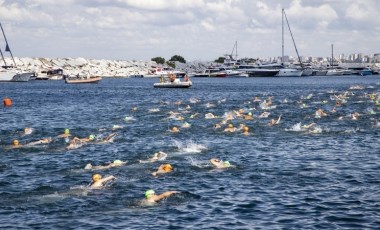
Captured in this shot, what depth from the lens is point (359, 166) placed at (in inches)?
1050

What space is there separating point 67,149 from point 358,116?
2596cm

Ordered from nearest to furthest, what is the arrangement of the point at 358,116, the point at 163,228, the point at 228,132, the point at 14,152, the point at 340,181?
the point at 163,228 → the point at 340,181 → the point at 14,152 → the point at 228,132 → the point at 358,116

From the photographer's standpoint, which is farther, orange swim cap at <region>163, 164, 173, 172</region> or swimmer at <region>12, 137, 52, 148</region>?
swimmer at <region>12, 137, 52, 148</region>

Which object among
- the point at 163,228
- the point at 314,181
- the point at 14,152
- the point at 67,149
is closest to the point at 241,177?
the point at 314,181

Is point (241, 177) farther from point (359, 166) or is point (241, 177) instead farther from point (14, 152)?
point (14, 152)

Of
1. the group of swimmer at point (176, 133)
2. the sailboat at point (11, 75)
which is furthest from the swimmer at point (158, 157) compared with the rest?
the sailboat at point (11, 75)

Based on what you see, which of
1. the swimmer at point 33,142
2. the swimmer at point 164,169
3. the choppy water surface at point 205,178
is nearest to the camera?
the choppy water surface at point 205,178

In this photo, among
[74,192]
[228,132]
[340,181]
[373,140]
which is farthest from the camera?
[228,132]

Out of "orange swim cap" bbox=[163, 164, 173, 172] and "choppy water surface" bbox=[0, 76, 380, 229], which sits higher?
"orange swim cap" bbox=[163, 164, 173, 172]

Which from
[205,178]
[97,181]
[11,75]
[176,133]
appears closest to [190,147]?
[176,133]

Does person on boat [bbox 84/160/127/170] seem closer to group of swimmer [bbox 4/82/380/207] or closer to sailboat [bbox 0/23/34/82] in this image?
group of swimmer [bbox 4/82/380/207]

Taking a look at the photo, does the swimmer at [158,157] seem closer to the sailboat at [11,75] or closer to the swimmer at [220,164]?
the swimmer at [220,164]

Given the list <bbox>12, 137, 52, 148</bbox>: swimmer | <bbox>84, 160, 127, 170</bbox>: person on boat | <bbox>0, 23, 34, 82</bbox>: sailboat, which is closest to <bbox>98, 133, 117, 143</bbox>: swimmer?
<bbox>12, 137, 52, 148</bbox>: swimmer

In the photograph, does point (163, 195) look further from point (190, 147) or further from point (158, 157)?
point (190, 147)
